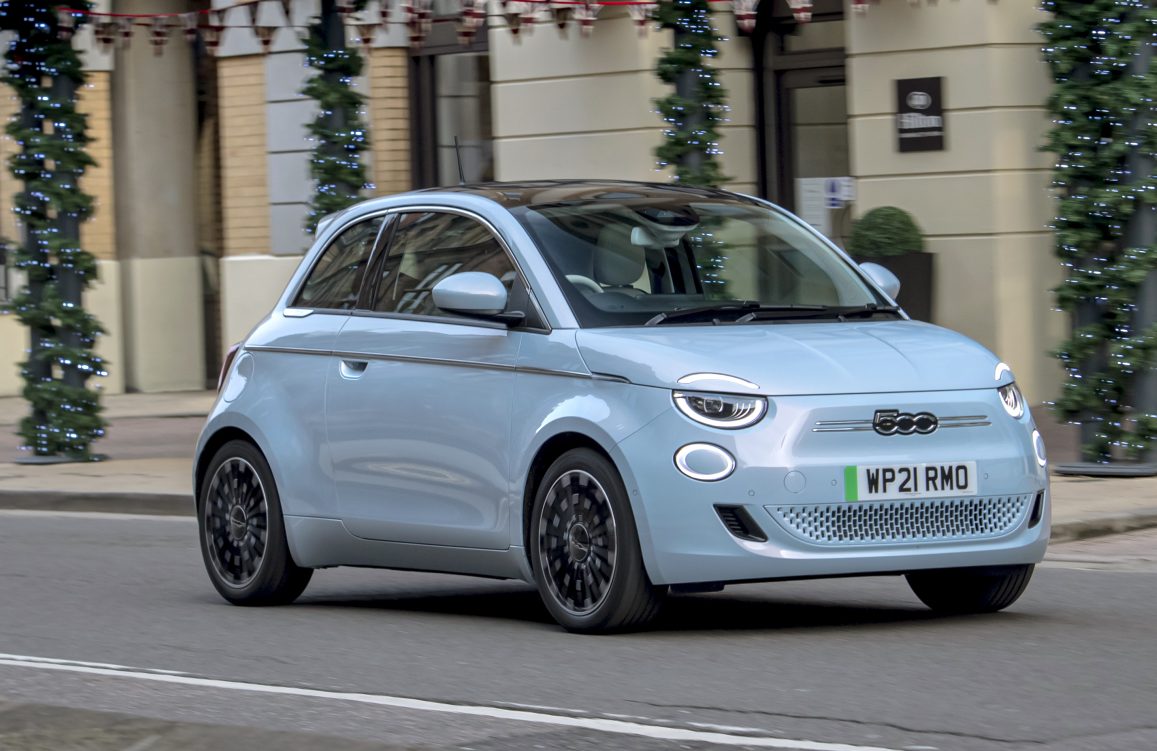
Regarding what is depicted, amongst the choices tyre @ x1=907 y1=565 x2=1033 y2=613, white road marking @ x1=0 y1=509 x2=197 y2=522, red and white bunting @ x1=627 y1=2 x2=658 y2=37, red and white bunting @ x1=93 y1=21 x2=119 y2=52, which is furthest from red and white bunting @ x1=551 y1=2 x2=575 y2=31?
tyre @ x1=907 y1=565 x2=1033 y2=613

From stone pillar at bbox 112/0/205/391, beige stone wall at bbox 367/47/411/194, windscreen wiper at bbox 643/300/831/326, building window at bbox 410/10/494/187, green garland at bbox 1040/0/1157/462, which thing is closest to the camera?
windscreen wiper at bbox 643/300/831/326

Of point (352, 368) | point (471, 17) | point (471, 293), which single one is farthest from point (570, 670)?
point (471, 17)

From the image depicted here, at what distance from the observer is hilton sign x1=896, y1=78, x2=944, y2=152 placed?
18.3 meters

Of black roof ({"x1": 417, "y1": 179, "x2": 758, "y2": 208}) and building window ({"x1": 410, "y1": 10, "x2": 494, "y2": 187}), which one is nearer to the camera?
black roof ({"x1": 417, "y1": 179, "x2": 758, "y2": 208})

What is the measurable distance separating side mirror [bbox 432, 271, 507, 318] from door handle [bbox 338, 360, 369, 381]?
0.79 m

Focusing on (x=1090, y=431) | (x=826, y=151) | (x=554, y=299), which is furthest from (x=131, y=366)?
(x=554, y=299)

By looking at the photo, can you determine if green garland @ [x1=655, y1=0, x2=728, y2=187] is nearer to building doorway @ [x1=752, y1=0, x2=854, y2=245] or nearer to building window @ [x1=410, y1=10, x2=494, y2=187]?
building doorway @ [x1=752, y1=0, x2=854, y2=245]

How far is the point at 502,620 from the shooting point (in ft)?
28.9

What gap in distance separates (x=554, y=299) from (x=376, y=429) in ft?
3.52

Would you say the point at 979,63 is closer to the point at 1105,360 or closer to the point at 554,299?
Answer: the point at 1105,360

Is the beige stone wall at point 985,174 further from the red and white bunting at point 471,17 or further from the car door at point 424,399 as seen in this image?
the car door at point 424,399

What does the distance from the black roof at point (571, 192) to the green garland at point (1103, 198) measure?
518cm

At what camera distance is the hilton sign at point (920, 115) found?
18.3 m

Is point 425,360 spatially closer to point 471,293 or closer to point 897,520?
point 471,293
